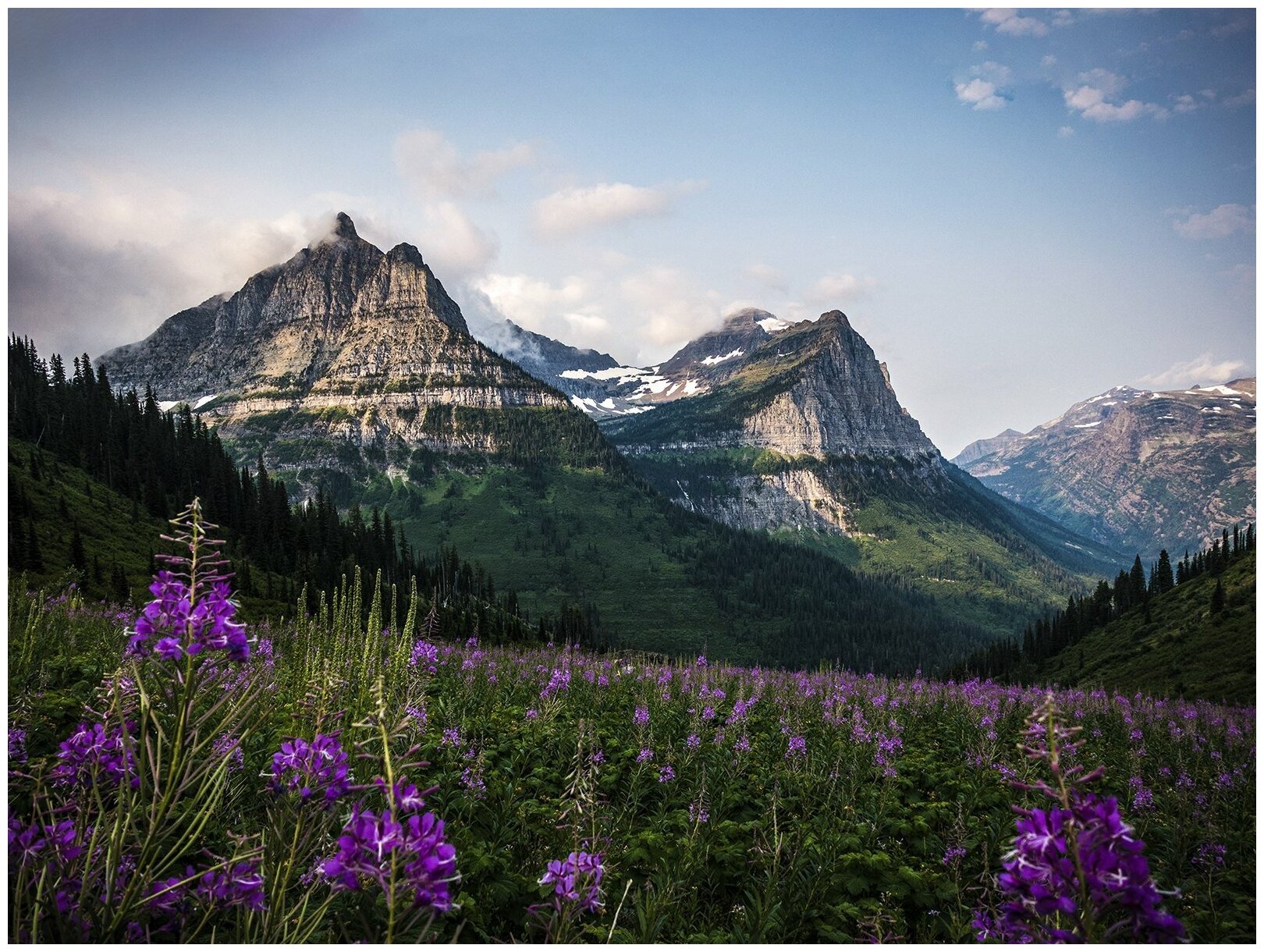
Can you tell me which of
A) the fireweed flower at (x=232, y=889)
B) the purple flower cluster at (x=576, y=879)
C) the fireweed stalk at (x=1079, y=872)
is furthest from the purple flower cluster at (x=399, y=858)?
the fireweed stalk at (x=1079, y=872)

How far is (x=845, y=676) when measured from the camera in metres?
19.6

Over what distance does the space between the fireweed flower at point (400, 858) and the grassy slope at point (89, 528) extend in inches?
1655

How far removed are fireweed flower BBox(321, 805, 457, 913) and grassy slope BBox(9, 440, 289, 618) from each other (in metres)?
42.0

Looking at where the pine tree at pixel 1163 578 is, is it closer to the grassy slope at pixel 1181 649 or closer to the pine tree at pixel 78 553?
the grassy slope at pixel 1181 649

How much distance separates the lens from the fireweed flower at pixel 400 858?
2.64 m

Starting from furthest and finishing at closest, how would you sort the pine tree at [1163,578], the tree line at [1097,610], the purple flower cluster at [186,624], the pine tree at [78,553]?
the pine tree at [1163,578]
the tree line at [1097,610]
the pine tree at [78,553]
the purple flower cluster at [186,624]

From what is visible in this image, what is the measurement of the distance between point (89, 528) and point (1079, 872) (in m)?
82.6

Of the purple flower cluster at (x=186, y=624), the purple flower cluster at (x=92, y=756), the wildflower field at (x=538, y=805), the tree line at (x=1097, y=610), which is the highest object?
the purple flower cluster at (x=186, y=624)

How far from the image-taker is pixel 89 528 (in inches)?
2564

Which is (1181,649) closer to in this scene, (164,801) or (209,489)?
(164,801)

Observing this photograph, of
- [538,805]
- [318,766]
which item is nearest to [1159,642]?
[538,805]

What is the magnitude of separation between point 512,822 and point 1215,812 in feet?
30.8

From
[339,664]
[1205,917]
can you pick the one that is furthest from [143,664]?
[1205,917]

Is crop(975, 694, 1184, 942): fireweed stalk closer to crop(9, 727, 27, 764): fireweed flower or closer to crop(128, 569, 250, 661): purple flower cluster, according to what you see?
crop(128, 569, 250, 661): purple flower cluster
